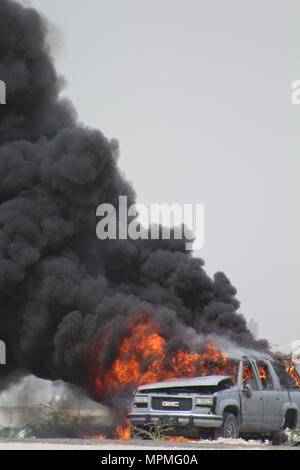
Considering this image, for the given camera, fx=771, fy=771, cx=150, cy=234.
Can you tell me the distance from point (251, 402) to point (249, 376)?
1078mm

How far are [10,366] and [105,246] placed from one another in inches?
285

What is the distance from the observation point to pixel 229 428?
18359mm

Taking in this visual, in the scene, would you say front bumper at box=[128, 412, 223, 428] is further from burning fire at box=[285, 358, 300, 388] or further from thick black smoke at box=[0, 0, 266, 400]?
thick black smoke at box=[0, 0, 266, 400]

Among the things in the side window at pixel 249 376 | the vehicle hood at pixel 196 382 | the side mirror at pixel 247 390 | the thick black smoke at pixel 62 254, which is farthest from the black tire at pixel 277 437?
the thick black smoke at pixel 62 254

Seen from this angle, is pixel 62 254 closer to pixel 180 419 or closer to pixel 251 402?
pixel 251 402

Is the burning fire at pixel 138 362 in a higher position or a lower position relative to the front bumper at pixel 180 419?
higher

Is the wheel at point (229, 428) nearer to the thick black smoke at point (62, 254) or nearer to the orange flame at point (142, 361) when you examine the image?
the orange flame at point (142, 361)

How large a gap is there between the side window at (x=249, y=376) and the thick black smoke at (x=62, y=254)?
8.62 meters

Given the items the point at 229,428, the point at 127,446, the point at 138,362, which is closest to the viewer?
the point at 127,446

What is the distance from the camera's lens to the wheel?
18.1 metres

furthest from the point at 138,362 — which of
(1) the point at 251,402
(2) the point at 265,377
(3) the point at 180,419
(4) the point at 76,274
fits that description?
(3) the point at 180,419

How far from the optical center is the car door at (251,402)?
18938 millimetres
